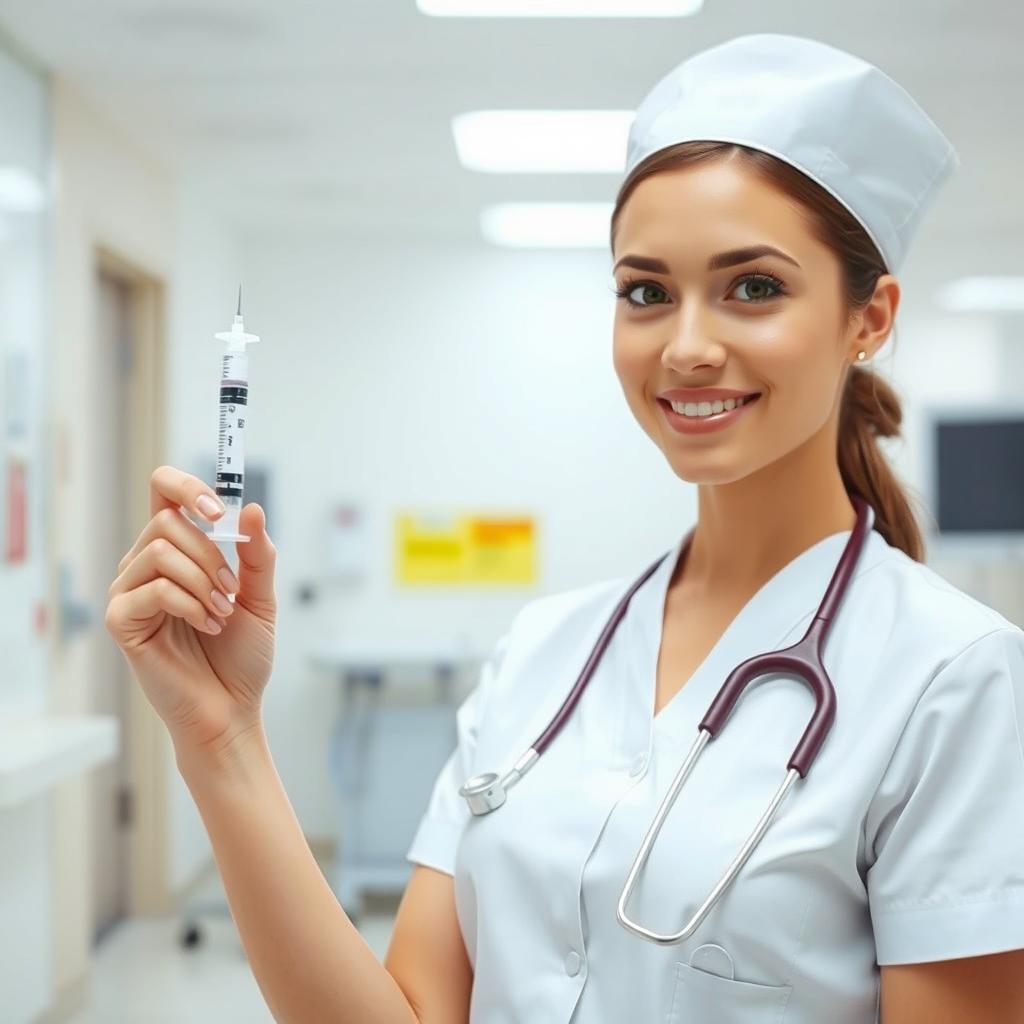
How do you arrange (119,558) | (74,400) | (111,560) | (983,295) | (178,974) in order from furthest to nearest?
1. (983,295)
2. (119,558)
3. (111,560)
4. (178,974)
5. (74,400)

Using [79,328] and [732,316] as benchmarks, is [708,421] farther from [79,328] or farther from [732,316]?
[79,328]

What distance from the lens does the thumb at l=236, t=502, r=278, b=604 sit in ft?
2.68

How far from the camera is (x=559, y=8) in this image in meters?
2.51

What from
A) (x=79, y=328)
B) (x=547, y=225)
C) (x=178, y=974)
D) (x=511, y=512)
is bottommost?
(x=178, y=974)

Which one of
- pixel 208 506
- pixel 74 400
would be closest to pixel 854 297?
pixel 208 506

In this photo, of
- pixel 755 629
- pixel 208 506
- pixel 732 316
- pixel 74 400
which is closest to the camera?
pixel 208 506

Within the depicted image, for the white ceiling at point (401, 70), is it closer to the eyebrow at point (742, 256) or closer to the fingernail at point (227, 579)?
the eyebrow at point (742, 256)

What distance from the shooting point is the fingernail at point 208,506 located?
790 mm

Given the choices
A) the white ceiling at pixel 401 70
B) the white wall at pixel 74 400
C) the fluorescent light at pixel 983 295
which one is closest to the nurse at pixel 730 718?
the white ceiling at pixel 401 70

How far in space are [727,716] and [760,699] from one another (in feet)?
0.09

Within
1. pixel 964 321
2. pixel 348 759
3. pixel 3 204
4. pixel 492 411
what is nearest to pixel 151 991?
pixel 348 759

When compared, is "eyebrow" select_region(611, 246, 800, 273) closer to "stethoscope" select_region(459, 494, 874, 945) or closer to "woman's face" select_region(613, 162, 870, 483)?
"woman's face" select_region(613, 162, 870, 483)

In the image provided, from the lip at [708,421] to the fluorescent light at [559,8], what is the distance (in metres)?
1.83

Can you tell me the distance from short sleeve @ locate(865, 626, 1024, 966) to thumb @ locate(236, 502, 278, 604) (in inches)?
17.5
